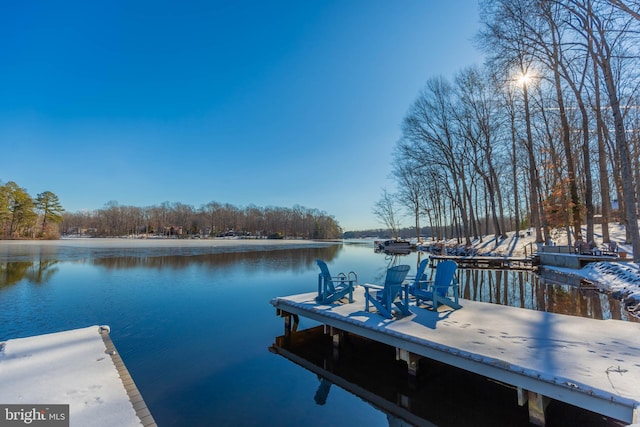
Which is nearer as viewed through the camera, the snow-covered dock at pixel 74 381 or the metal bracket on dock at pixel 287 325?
the snow-covered dock at pixel 74 381

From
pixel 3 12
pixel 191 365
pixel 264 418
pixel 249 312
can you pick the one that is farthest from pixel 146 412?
pixel 3 12

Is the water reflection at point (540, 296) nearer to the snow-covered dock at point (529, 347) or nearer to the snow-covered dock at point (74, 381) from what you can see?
the snow-covered dock at point (529, 347)

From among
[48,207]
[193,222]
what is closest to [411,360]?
[48,207]

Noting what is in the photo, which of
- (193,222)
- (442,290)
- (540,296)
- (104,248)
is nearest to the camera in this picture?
(442,290)

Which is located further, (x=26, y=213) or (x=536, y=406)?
(x=26, y=213)

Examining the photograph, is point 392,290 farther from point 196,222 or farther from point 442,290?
point 196,222

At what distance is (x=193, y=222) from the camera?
8025 cm

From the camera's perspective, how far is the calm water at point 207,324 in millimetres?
3719

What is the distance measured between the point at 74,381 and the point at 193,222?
83.5m

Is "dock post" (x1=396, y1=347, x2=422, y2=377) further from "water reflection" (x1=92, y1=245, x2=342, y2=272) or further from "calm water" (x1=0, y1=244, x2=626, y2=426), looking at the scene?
"water reflection" (x1=92, y1=245, x2=342, y2=272)

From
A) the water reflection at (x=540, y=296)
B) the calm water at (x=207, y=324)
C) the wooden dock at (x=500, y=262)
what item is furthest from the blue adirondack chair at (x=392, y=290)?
the wooden dock at (x=500, y=262)

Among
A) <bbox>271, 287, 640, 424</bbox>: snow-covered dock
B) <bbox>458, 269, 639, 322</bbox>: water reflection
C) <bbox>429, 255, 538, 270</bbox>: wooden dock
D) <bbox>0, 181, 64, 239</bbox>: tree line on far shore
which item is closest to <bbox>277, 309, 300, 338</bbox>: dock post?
<bbox>271, 287, 640, 424</bbox>: snow-covered dock

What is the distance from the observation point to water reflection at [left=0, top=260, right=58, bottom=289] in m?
11.8

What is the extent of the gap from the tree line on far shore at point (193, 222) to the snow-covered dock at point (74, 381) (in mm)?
73958
